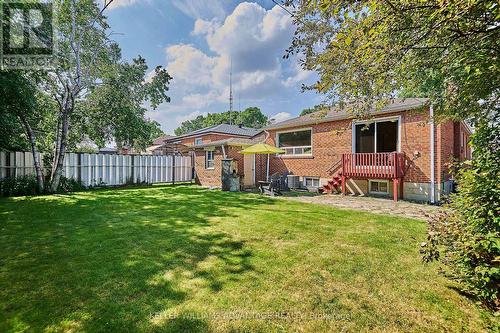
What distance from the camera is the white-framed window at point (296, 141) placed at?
1359cm

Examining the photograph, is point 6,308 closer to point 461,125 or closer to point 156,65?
point 461,125

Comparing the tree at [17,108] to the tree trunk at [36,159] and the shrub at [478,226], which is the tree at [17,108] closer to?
the tree trunk at [36,159]

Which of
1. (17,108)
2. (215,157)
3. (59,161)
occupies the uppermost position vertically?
(17,108)

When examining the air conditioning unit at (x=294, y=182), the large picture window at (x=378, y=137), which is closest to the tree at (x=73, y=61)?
the air conditioning unit at (x=294, y=182)

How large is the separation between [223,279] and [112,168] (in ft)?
46.7

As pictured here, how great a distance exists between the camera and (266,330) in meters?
2.24

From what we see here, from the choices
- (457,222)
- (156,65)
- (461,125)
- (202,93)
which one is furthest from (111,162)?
(461,125)

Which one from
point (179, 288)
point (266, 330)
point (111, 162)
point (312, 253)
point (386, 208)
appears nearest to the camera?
point (266, 330)

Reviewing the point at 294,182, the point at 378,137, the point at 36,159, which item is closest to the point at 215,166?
the point at 294,182

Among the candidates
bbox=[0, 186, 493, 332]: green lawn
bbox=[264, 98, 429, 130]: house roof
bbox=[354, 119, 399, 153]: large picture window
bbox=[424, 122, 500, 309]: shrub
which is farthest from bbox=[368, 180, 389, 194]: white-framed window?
bbox=[424, 122, 500, 309]: shrub

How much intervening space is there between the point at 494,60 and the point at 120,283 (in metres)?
5.25

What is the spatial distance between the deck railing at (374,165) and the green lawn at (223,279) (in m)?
4.18

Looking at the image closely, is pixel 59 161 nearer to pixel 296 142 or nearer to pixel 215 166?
pixel 215 166

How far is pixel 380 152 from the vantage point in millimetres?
10930
